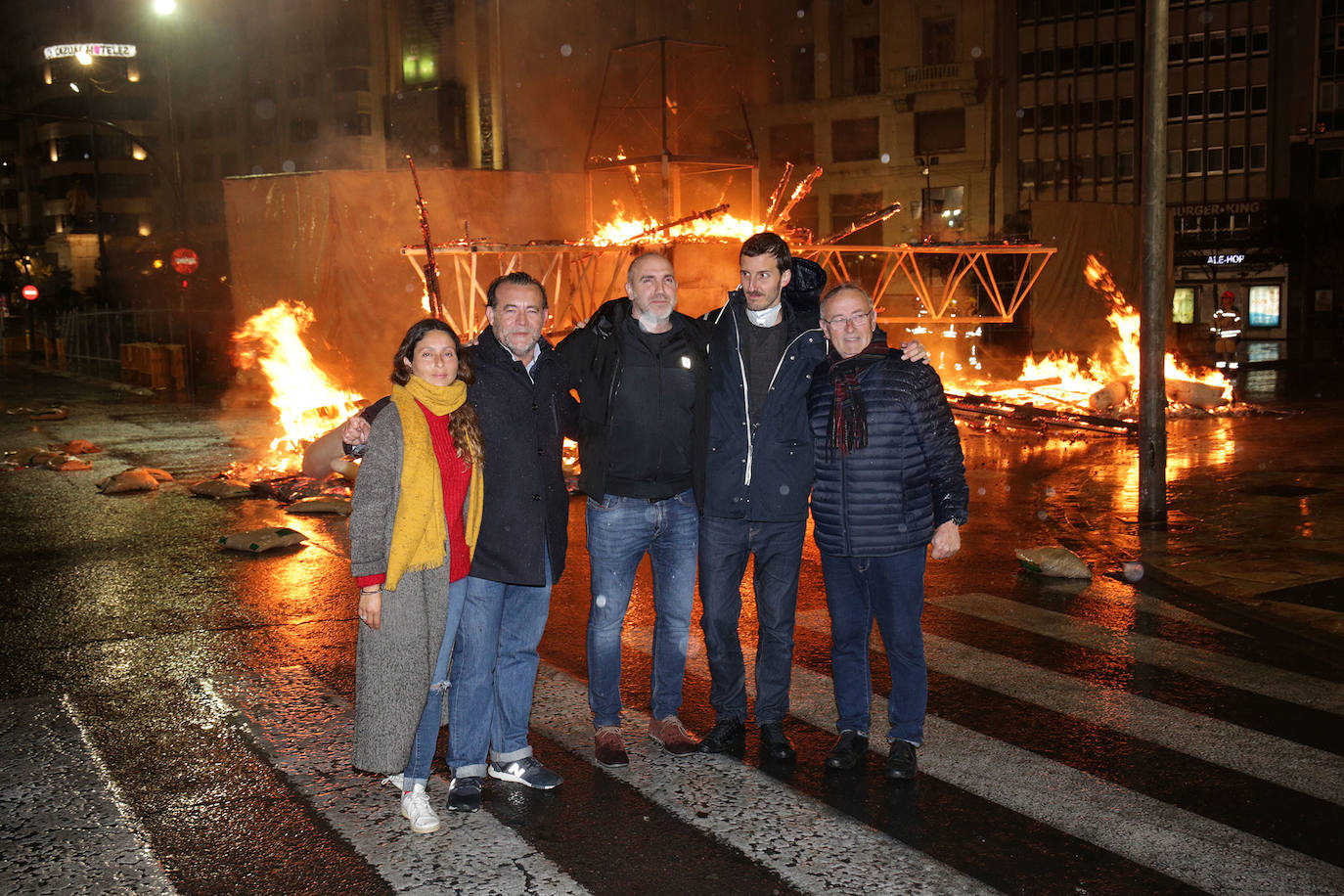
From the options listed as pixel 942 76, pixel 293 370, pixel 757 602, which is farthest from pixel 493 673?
pixel 942 76

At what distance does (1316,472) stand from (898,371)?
9.36 m

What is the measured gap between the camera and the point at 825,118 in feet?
146

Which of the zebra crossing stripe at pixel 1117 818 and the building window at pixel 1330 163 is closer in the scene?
the zebra crossing stripe at pixel 1117 818

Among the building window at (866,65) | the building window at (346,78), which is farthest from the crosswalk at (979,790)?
the building window at (866,65)

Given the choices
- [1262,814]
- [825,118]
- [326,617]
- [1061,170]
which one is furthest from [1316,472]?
[1061,170]

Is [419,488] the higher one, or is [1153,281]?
[1153,281]

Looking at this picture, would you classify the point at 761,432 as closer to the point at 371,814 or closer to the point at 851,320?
the point at 851,320

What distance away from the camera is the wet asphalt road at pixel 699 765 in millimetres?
3520

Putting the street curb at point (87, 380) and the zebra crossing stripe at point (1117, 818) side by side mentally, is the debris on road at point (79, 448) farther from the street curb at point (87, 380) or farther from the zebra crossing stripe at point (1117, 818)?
the zebra crossing stripe at point (1117, 818)

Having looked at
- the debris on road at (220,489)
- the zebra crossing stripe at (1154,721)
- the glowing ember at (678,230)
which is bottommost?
the zebra crossing stripe at (1154,721)

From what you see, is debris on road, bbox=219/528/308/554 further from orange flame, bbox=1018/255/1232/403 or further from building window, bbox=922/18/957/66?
building window, bbox=922/18/957/66

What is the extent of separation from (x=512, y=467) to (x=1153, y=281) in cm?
661

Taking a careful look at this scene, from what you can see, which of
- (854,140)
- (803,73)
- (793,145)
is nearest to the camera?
(854,140)

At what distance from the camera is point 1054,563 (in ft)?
24.8
